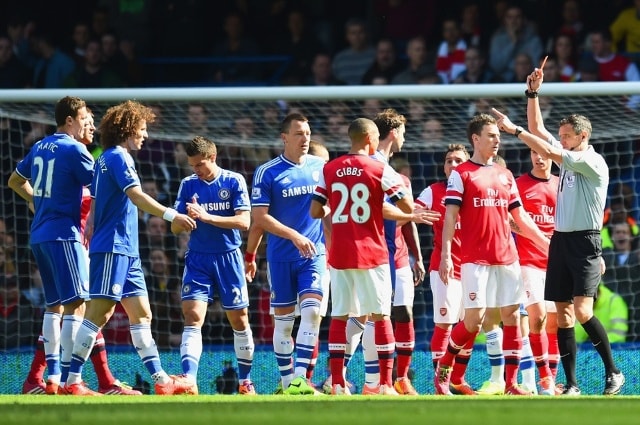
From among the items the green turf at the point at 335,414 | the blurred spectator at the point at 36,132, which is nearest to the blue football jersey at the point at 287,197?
the green turf at the point at 335,414

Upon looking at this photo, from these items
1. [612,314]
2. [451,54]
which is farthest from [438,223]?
[451,54]

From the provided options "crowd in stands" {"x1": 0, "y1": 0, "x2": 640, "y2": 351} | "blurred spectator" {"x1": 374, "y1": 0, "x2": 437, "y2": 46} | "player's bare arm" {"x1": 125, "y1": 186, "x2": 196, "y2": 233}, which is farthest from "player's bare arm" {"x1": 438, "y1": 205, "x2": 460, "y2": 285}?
"blurred spectator" {"x1": 374, "y1": 0, "x2": 437, "y2": 46}

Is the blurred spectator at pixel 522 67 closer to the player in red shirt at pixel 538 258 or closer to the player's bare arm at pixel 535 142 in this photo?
the player in red shirt at pixel 538 258

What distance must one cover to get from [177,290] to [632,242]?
5045 mm

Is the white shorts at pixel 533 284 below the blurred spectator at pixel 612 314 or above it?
above

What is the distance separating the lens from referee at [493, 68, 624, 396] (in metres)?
9.22

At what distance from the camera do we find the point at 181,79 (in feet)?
57.2

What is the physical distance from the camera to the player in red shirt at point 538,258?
33.0ft

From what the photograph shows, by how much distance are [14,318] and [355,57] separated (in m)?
5.73

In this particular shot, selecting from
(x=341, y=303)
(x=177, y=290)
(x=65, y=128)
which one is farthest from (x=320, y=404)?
(x=177, y=290)

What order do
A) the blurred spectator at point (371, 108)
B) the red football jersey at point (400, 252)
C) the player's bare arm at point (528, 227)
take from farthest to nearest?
the blurred spectator at point (371, 108) → the red football jersey at point (400, 252) → the player's bare arm at point (528, 227)

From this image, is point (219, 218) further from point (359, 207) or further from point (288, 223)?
point (359, 207)

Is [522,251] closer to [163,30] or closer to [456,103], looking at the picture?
[456,103]

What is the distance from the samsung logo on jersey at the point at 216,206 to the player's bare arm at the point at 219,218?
0.25 feet
